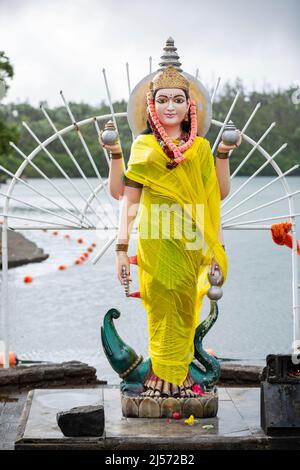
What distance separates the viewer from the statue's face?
19.2ft

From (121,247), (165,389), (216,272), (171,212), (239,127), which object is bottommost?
(165,389)

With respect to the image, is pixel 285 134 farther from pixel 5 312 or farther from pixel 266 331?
Result: pixel 5 312

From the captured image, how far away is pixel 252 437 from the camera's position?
545 centimetres

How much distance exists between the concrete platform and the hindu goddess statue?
0.90 feet

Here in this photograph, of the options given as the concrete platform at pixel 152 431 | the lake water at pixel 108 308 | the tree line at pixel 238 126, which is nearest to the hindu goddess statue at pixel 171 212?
the concrete platform at pixel 152 431

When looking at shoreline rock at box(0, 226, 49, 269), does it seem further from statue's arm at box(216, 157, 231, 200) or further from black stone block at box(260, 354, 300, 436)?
black stone block at box(260, 354, 300, 436)

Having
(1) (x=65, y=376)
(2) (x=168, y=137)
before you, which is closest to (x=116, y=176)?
(2) (x=168, y=137)

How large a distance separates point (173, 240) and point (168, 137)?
2.05 feet

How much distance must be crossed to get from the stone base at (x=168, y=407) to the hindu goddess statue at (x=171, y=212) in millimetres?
55

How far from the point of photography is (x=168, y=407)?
19.2ft

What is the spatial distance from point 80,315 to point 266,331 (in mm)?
2493

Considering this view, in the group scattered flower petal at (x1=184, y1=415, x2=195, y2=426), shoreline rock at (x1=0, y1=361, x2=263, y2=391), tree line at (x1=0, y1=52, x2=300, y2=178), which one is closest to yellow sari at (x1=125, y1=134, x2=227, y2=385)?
scattered flower petal at (x1=184, y1=415, x2=195, y2=426)

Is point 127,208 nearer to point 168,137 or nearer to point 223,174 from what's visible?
point 168,137

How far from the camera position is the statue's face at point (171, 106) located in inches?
231
